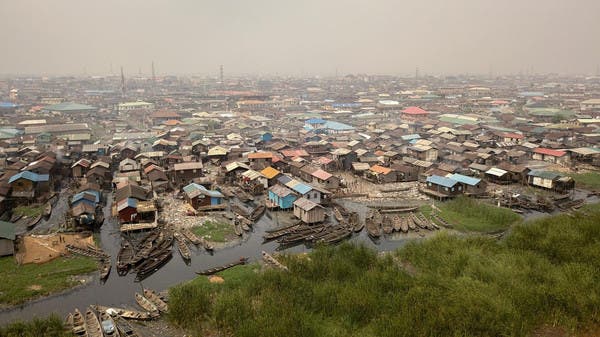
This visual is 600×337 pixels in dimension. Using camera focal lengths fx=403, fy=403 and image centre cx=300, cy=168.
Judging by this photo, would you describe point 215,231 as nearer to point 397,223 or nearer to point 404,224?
point 397,223

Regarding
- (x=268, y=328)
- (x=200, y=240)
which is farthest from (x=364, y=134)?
(x=268, y=328)

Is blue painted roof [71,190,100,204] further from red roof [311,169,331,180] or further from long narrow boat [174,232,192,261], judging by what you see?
red roof [311,169,331,180]

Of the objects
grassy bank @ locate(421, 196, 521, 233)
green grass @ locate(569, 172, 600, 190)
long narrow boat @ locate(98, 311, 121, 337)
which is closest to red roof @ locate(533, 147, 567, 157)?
green grass @ locate(569, 172, 600, 190)

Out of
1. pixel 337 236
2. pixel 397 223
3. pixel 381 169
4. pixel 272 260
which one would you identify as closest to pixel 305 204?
pixel 337 236

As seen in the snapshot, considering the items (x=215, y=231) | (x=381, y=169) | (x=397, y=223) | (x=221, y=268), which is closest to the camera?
(x=221, y=268)

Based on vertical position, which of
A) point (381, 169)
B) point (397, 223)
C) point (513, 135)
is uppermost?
point (513, 135)

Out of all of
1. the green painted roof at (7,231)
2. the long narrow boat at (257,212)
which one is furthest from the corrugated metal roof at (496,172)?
the green painted roof at (7,231)

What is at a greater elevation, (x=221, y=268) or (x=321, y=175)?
(x=321, y=175)
